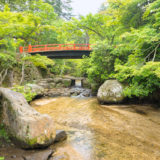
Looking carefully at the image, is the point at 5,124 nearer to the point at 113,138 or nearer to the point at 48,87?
the point at 113,138

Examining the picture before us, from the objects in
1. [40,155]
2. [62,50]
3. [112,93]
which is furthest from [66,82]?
[40,155]

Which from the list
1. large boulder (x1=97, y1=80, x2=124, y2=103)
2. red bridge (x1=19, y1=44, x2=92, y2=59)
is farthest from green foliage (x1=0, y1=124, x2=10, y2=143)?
red bridge (x1=19, y1=44, x2=92, y2=59)

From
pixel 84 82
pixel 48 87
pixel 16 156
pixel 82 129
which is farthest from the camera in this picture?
pixel 84 82

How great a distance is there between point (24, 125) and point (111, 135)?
3150 mm

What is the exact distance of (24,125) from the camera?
3.25 metres

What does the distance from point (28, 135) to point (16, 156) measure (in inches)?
20.9

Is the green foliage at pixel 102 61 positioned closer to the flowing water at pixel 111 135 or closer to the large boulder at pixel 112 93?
the large boulder at pixel 112 93

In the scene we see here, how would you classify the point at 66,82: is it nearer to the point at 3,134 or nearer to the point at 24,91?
the point at 24,91

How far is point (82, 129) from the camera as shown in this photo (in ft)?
17.2

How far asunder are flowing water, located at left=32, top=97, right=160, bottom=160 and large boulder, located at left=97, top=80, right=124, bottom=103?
1.12 m

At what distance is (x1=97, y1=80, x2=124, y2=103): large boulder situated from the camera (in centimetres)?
843

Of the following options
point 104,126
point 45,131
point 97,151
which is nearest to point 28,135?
point 45,131

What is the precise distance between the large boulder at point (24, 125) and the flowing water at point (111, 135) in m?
0.61

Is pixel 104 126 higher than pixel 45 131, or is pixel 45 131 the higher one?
pixel 45 131
